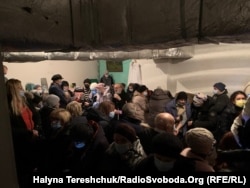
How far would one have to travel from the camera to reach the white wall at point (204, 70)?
4996mm

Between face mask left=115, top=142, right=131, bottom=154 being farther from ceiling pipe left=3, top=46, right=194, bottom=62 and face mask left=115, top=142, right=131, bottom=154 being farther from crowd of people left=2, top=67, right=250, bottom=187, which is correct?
ceiling pipe left=3, top=46, right=194, bottom=62

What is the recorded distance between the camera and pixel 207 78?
566 centimetres

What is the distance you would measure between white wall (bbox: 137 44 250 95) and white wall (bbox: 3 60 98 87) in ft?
8.05

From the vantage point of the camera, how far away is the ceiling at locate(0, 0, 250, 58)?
54.2 inches

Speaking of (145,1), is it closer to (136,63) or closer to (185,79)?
(185,79)

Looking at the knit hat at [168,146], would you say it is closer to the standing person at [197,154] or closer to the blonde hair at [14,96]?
the standing person at [197,154]

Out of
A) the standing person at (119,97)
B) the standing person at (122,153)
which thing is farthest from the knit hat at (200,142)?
the standing person at (119,97)

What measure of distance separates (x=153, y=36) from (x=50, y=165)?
1.46 m

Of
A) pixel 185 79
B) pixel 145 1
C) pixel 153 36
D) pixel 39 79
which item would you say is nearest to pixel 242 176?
pixel 153 36

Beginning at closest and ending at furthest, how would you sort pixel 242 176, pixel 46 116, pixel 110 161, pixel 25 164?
1. pixel 242 176
2. pixel 110 161
3. pixel 25 164
4. pixel 46 116

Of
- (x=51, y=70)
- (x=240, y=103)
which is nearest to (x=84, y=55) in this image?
(x=240, y=103)

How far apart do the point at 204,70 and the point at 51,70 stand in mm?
4335

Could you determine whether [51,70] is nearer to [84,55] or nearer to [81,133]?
[84,55]

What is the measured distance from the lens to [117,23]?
1576 millimetres
